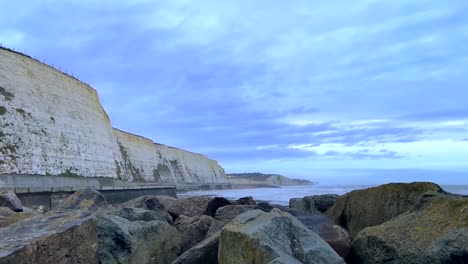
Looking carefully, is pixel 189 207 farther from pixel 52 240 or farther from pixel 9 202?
pixel 52 240

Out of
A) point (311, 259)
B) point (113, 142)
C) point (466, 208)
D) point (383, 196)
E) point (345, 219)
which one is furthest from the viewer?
point (113, 142)

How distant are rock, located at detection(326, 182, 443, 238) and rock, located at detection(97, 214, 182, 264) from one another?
3.05 m

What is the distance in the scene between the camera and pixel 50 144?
92.0 feet

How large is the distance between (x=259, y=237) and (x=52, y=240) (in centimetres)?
188

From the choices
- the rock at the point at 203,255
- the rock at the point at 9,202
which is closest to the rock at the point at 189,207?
the rock at the point at 9,202

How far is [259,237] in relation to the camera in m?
4.27

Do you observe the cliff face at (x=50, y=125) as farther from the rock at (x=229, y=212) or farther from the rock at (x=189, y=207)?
the rock at (x=229, y=212)

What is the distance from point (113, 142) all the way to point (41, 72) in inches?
468

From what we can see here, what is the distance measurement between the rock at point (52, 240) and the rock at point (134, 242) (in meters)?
0.54

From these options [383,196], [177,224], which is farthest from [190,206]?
[383,196]

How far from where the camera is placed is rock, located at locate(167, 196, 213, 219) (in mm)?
9711

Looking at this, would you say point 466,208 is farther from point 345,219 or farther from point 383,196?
point 345,219

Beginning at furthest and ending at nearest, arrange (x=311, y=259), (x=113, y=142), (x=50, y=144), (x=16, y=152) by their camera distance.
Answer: (x=113, y=142) → (x=50, y=144) → (x=16, y=152) → (x=311, y=259)

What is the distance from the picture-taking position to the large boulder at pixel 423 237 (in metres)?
4.55
